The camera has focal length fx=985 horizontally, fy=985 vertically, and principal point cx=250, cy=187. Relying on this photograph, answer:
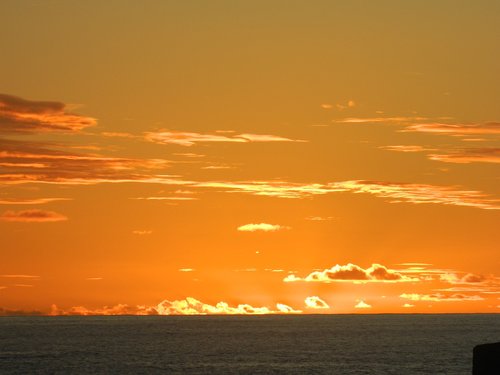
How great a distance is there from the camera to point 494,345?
5872cm

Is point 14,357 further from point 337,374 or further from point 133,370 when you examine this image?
point 337,374

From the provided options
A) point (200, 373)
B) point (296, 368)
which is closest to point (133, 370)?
point (200, 373)

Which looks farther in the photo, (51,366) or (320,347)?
(320,347)

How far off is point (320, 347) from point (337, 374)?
68.0 meters

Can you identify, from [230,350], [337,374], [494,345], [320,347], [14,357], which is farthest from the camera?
[320,347]

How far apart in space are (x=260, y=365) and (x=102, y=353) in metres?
41.0

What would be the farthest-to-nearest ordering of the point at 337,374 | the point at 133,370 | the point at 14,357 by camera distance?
the point at 14,357 → the point at 133,370 → the point at 337,374

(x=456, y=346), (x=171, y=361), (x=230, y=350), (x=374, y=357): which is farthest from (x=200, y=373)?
(x=456, y=346)

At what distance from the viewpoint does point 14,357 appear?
6255 inches

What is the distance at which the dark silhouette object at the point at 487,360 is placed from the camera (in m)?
58.2

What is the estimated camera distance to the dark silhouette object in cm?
5816

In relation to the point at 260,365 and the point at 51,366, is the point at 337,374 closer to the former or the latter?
the point at 260,365

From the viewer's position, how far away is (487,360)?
192 ft

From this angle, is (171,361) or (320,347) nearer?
(171,361)
